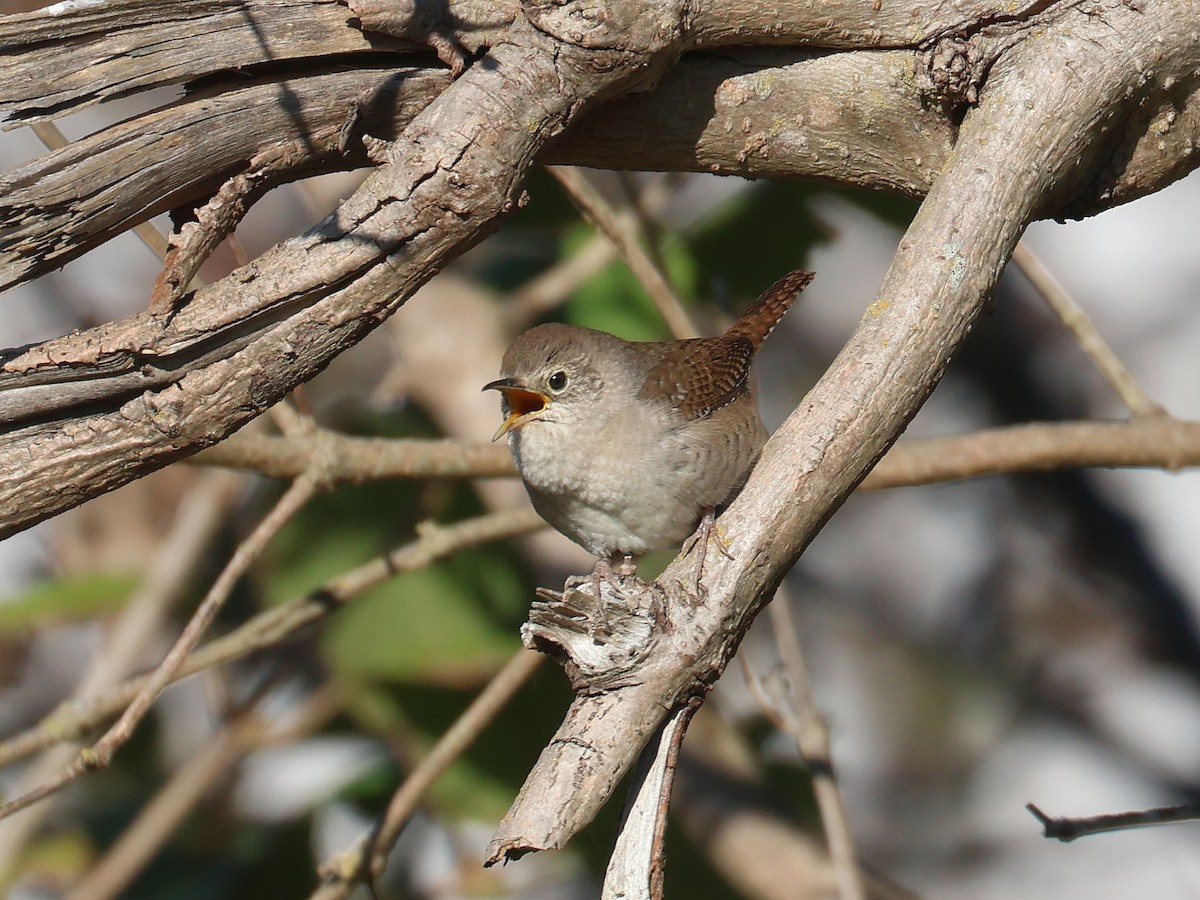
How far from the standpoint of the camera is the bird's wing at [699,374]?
3012 mm

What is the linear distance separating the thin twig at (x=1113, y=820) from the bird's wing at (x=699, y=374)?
118 cm

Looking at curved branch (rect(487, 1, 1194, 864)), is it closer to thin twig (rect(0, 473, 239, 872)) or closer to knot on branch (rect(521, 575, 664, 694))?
knot on branch (rect(521, 575, 664, 694))

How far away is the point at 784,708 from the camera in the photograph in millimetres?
3766

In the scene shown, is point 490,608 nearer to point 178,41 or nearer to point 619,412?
point 619,412

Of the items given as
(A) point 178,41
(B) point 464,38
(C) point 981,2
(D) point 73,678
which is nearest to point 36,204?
(A) point 178,41

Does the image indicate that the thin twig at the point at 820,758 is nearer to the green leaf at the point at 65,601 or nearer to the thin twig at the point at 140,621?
the thin twig at the point at 140,621

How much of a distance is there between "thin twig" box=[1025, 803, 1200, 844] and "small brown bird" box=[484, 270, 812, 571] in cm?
97

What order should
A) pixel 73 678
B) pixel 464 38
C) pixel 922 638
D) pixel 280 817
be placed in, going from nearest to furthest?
1. pixel 464 38
2. pixel 280 817
3. pixel 73 678
4. pixel 922 638

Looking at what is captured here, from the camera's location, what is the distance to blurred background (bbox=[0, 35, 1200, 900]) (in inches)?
159

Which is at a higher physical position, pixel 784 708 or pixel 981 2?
pixel 981 2

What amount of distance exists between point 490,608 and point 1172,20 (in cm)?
268

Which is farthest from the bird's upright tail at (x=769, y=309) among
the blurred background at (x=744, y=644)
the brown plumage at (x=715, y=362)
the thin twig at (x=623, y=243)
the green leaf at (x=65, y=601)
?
the green leaf at (x=65, y=601)

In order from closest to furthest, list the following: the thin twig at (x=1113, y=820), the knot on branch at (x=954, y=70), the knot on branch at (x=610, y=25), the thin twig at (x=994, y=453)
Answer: the knot on branch at (x=610, y=25) < the knot on branch at (x=954, y=70) < the thin twig at (x=1113, y=820) < the thin twig at (x=994, y=453)

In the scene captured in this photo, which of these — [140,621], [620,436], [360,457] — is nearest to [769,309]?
[620,436]
